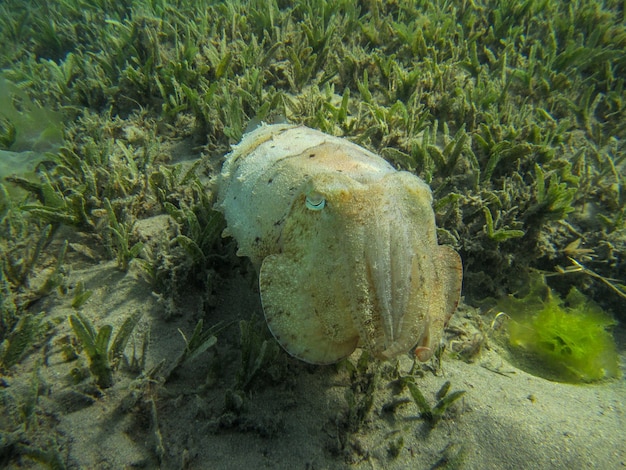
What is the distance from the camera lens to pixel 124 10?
7.45 m

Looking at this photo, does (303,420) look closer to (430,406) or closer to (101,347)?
(430,406)

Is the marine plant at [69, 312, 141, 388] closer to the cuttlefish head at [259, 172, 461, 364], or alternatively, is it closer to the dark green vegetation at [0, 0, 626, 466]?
the dark green vegetation at [0, 0, 626, 466]

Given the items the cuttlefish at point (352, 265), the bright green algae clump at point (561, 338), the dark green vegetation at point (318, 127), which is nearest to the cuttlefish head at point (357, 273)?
the cuttlefish at point (352, 265)

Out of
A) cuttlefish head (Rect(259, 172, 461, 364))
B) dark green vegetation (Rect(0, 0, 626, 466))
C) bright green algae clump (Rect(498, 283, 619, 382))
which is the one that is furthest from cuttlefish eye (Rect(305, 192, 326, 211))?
bright green algae clump (Rect(498, 283, 619, 382))

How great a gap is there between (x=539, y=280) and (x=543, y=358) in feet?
2.42

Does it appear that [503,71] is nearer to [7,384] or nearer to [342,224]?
[342,224]

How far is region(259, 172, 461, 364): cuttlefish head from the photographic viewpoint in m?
1.84

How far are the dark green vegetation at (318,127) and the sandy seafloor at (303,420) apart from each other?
12cm

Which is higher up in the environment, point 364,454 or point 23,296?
point 23,296

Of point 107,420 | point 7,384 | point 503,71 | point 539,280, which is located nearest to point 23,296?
point 7,384

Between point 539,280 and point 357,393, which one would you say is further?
point 539,280

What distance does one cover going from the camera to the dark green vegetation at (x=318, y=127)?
3.11m

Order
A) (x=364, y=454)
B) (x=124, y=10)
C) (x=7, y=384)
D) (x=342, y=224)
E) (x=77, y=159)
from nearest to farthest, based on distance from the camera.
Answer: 1. (x=342, y=224)
2. (x=364, y=454)
3. (x=7, y=384)
4. (x=77, y=159)
5. (x=124, y=10)

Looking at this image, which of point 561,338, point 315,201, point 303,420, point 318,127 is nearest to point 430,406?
point 303,420
